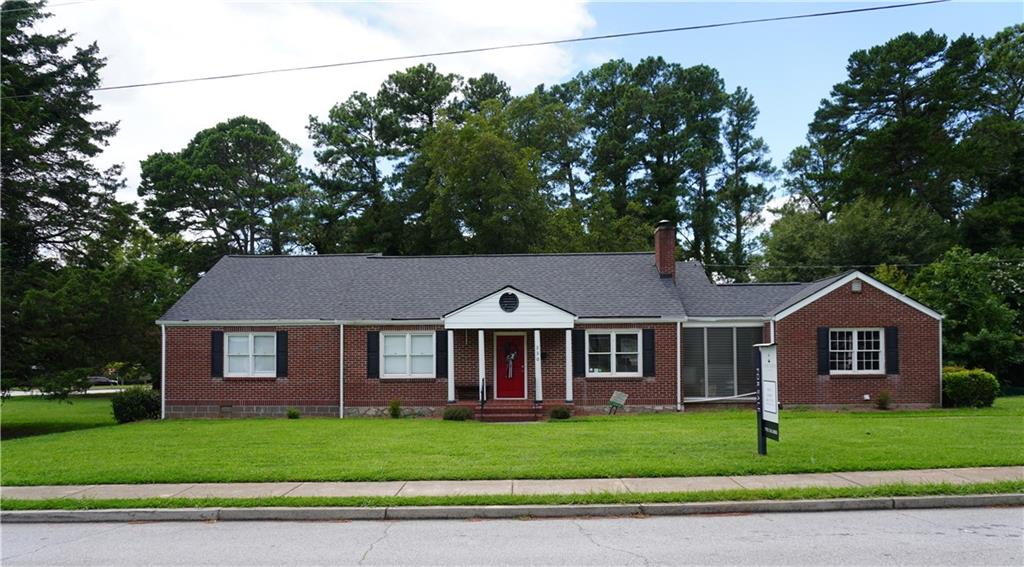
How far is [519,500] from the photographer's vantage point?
9484 millimetres

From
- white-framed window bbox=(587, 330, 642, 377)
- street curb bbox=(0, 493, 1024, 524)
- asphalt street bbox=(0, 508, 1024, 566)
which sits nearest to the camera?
asphalt street bbox=(0, 508, 1024, 566)

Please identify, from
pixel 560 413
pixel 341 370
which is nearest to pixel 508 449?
pixel 560 413

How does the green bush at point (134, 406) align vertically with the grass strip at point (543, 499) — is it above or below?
below

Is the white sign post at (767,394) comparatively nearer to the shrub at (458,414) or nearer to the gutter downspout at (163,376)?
the shrub at (458,414)

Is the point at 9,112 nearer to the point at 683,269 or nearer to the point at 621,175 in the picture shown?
the point at 683,269

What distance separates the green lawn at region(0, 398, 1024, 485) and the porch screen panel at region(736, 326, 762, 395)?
354 cm

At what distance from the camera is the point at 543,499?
9.52m

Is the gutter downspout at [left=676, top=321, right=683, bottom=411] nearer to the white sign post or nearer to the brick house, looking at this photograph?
the brick house

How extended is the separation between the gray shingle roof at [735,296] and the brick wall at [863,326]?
2.46 ft

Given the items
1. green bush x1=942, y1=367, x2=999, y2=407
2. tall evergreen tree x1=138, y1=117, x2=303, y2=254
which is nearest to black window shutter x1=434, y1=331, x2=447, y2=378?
green bush x1=942, y1=367, x2=999, y2=407

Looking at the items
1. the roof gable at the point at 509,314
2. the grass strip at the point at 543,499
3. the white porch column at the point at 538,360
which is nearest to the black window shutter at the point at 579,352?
the roof gable at the point at 509,314

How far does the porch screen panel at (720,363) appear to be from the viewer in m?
22.9

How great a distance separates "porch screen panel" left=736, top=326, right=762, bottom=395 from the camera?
22.9 m

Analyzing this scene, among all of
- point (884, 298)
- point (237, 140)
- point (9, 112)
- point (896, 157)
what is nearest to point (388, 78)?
point (237, 140)
